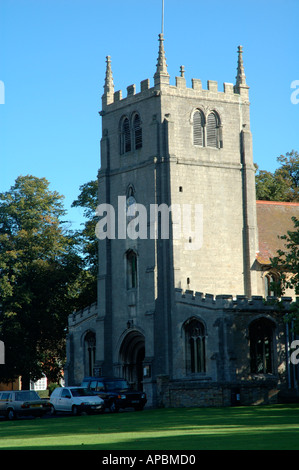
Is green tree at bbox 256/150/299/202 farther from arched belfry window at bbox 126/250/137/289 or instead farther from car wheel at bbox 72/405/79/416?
car wheel at bbox 72/405/79/416

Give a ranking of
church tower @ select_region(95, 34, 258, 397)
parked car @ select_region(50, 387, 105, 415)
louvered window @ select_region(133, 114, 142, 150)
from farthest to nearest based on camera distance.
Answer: louvered window @ select_region(133, 114, 142, 150) → church tower @ select_region(95, 34, 258, 397) → parked car @ select_region(50, 387, 105, 415)

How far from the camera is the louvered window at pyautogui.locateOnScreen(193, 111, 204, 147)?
59844 mm

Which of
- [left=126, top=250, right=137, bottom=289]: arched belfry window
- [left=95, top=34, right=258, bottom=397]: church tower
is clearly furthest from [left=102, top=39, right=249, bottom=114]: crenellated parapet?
[left=126, top=250, right=137, bottom=289]: arched belfry window

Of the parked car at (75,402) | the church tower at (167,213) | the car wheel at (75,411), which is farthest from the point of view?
the church tower at (167,213)

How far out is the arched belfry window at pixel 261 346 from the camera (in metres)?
52.4

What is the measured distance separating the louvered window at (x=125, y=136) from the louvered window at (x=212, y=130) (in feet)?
18.2

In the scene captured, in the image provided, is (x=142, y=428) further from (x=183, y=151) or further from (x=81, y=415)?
(x=183, y=151)

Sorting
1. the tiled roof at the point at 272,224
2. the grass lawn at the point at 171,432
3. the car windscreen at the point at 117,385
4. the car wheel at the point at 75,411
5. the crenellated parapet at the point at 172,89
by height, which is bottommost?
the grass lawn at the point at 171,432

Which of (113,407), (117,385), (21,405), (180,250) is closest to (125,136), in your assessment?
(180,250)

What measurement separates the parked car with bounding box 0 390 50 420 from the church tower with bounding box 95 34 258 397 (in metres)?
11.7

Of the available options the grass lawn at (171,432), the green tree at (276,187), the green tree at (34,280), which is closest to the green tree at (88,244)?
the green tree at (34,280)

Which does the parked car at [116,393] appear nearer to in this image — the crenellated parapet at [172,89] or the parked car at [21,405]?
the parked car at [21,405]

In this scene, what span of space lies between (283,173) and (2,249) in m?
25.0
